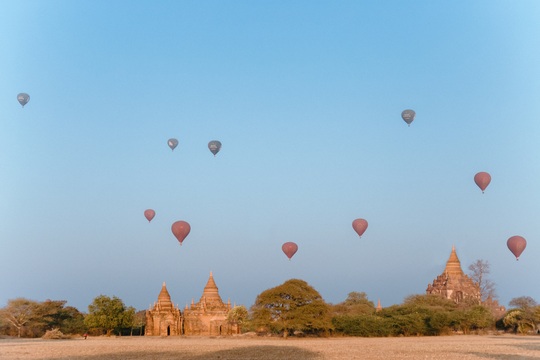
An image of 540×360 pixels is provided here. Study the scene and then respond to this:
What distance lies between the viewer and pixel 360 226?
218 ft

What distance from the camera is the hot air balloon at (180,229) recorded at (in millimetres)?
65562

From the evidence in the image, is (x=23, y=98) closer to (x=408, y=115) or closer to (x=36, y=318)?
(x=36, y=318)

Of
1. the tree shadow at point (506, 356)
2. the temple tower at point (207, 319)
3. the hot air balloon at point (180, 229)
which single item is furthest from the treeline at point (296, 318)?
the tree shadow at point (506, 356)

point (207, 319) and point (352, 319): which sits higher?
point (207, 319)

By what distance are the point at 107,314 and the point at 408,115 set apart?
121ft

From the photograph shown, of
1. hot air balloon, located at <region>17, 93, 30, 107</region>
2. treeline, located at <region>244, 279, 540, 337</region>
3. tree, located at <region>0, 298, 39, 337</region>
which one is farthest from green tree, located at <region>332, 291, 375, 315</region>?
hot air balloon, located at <region>17, 93, 30, 107</region>

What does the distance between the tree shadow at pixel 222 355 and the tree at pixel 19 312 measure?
37201 millimetres

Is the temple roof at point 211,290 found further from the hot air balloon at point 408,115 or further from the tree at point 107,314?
the hot air balloon at point 408,115

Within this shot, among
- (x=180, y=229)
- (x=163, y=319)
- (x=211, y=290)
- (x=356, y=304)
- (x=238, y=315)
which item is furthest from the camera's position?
(x=356, y=304)

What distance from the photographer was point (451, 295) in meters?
101

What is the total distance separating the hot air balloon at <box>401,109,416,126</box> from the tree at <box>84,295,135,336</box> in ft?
115

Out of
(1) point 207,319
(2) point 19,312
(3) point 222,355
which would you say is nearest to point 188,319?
(1) point 207,319

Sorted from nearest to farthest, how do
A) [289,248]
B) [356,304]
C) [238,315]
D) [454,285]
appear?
1. [289,248]
2. [238,315]
3. [356,304]
4. [454,285]

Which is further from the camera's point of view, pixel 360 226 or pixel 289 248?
pixel 289 248
